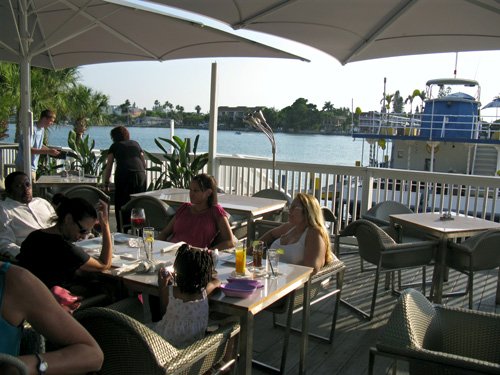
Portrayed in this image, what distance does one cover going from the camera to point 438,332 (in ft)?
7.34

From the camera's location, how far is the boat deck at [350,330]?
3281 mm

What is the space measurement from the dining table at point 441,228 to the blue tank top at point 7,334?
3.44m

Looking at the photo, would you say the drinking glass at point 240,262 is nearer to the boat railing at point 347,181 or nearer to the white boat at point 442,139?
the boat railing at point 347,181

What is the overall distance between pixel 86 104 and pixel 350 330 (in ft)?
56.5

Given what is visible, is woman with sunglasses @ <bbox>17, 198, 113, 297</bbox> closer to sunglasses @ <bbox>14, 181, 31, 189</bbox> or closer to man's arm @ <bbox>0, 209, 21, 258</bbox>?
man's arm @ <bbox>0, 209, 21, 258</bbox>

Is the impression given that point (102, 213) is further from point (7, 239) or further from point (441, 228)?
point (441, 228)

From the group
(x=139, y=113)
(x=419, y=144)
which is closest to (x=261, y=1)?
(x=419, y=144)

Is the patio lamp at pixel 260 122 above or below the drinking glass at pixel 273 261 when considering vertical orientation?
above

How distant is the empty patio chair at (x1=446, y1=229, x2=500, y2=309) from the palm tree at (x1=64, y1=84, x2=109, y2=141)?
1513 centimetres

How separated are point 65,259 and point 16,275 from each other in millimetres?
1058

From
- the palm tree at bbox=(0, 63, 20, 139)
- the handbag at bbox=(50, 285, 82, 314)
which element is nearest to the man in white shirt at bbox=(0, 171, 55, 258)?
the handbag at bbox=(50, 285, 82, 314)

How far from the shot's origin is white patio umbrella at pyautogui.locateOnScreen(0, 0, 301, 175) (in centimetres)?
545

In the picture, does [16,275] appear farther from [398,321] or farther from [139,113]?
[139,113]

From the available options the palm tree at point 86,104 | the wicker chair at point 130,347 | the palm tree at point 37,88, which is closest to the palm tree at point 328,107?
the palm tree at point 86,104
